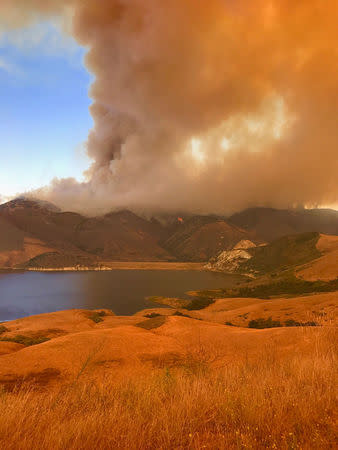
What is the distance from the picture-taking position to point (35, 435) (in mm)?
3104

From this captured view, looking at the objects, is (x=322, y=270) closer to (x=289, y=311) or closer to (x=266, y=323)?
(x=289, y=311)

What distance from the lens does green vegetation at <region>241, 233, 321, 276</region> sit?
124 m

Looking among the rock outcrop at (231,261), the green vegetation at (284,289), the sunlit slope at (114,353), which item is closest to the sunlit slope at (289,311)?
the sunlit slope at (114,353)

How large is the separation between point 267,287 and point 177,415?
81699 millimetres

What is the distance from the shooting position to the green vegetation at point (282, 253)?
123750 mm

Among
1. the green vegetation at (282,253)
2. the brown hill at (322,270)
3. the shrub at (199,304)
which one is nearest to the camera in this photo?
the shrub at (199,304)

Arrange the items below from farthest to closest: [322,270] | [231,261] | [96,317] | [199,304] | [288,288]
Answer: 1. [231,261]
2. [288,288]
3. [322,270]
4. [199,304]
5. [96,317]

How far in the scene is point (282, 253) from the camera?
141 m

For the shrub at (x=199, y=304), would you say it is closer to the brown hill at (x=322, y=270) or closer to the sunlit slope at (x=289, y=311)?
the sunlit slope at (x=289, y=311)

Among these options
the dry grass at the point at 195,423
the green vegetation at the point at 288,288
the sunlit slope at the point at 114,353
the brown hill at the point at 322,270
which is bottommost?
the green vegetation at the point at 288,288

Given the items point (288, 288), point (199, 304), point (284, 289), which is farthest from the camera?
point (284, 289)

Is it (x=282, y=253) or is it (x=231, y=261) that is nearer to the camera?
(x=282, y=253)

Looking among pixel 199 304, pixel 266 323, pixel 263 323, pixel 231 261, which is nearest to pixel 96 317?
pixel 263 323

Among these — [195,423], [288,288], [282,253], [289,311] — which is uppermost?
[195,423]
